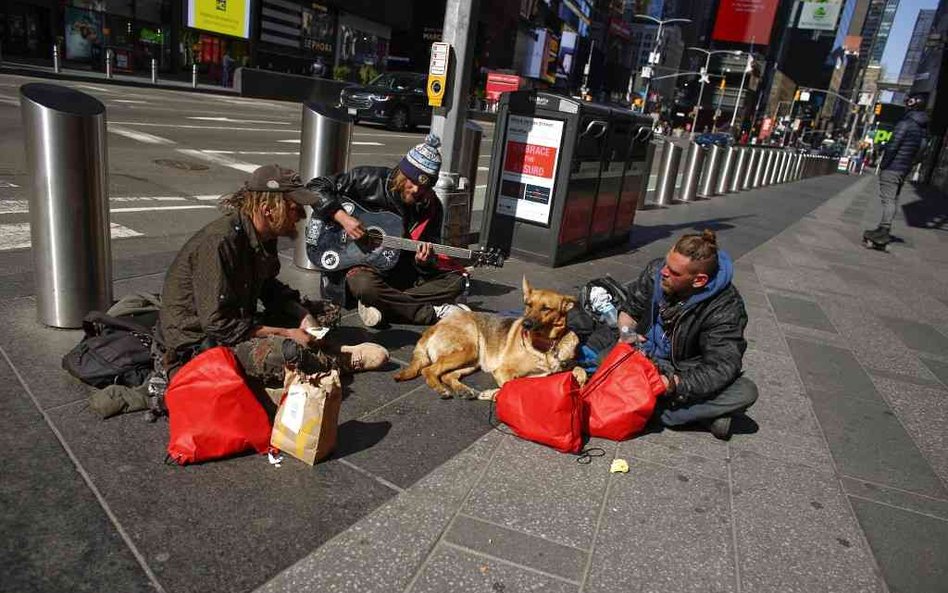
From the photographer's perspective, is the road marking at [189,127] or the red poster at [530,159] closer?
the red poster at [530,159]

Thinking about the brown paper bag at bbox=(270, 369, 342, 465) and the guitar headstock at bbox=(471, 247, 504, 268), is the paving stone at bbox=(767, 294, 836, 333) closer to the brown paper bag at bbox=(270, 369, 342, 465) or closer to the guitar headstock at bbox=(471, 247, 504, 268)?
the guitar headstock at bbox=(471, 247, 504, 268)

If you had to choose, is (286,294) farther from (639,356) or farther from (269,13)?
(269,13)

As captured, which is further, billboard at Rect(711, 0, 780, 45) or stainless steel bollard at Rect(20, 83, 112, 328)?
billboard at Rect(711, 0, 780, 45)

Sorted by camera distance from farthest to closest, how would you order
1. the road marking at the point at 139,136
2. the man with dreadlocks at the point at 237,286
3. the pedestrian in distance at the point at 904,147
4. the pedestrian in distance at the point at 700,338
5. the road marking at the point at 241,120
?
the road marking at the point at 241,120, the road marking at the point at 139,136, the pedestrian in distance at the point at 904,147, the pedestrian in distance at the point at 700,338, the man with dreadlocks at the point at 237,286

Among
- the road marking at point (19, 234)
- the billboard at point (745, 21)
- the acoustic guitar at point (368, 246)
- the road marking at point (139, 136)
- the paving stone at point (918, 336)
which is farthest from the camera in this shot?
the billboard at point (745, 21)

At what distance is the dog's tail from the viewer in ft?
13.6

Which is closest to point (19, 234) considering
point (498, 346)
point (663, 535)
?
point (498, 346)

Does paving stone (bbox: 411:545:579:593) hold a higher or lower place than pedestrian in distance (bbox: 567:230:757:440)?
lower

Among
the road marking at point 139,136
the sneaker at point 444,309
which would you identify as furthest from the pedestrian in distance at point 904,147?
the road marking at point 139,136

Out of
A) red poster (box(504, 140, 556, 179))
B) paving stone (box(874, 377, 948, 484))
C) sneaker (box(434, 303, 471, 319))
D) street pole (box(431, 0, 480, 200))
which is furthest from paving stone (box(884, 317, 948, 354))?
street pole (box(431, 0, 480, 200))

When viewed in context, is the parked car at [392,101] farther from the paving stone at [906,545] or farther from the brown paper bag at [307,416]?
the paving stone at [906,545]

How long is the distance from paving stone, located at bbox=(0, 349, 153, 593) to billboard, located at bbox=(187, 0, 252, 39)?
34066 millimetres

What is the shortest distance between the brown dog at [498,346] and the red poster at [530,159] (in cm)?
313

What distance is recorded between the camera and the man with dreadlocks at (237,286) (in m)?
3.17
